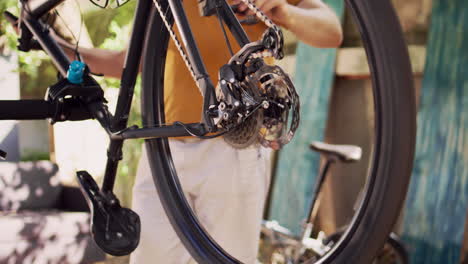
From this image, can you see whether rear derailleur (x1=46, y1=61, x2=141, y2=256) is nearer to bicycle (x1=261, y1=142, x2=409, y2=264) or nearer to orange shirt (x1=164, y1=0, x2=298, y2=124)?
orange shirt (x1=164, y1=0, x2=298, y2=124)

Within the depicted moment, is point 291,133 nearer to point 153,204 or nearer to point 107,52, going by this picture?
point 153,204

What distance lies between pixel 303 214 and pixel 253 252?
1789 mm

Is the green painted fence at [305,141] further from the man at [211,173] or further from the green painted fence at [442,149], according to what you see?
the man at [211,173]

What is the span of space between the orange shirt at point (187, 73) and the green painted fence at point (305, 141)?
6.01 ft

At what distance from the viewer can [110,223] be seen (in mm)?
856

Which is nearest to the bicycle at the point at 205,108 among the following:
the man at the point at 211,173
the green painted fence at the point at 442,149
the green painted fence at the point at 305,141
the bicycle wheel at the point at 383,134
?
the bicycle wheel at the point at 383,134

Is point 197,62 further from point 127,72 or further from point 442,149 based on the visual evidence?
point 442,149

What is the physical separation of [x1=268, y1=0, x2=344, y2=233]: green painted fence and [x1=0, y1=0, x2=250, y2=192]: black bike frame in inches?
78.0

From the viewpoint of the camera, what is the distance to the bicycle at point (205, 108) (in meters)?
0.56

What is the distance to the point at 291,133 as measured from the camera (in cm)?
66

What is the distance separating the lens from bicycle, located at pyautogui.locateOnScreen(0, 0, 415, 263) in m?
0.56

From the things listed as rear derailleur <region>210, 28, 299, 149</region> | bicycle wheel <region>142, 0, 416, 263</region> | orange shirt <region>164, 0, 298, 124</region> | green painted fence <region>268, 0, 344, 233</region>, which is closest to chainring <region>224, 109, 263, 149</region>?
rear derailleur <region>210, 28, 299, 149</region>

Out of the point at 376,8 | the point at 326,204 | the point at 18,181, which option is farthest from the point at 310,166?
the point at 376,8

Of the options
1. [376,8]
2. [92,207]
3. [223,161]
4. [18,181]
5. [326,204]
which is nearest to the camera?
[376,8]
